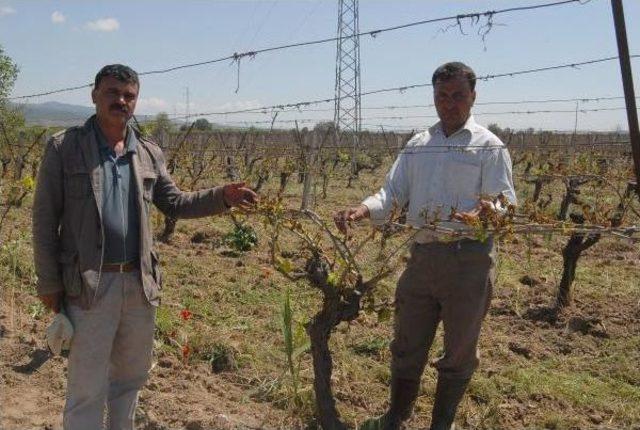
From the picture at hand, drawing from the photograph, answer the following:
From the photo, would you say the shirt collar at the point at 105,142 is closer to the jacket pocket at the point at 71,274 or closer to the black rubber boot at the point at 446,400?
the jacket pocket at the point at 71,274

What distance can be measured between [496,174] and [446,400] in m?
1.09

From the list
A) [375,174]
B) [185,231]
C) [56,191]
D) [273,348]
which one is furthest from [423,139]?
[375,174]

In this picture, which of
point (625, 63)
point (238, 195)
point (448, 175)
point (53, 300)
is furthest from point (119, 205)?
point (625, 63)

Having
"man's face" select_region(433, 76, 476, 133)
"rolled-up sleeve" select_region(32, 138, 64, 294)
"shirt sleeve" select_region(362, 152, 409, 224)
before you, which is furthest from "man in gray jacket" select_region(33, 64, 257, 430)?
"man's face" select_region(433, 76, 476, 133)

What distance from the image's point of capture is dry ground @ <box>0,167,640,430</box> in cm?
344

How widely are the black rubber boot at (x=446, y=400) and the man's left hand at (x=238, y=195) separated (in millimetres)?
1228

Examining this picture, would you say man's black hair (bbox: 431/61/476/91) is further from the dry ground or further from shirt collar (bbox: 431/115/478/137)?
the dry ground

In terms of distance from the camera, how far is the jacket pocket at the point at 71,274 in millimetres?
2412

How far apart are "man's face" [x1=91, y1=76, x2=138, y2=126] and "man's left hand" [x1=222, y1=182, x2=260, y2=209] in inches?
22.2

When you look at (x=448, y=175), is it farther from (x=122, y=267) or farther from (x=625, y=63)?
(x=122, y=267)

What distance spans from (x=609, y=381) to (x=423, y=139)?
216 cm

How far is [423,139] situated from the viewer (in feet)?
10.2

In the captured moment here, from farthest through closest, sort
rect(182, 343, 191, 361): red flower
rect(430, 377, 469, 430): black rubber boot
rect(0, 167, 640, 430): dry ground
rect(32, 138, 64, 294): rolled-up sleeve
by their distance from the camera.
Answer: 1. rect(182, 343, 191, 361): red flower
2. rect(0, 167, 640, 430): dry ground
3. rect(430, 377, 469, 430): black rubber boot
4. rect(32, 138, 64, 294): rolled-up sleeve

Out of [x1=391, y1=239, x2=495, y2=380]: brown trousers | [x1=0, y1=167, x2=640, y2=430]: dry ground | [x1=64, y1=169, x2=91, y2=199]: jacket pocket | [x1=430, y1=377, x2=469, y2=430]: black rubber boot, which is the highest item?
[x1=64, y1=169, x2=91, y2=199]: jacket pocket
